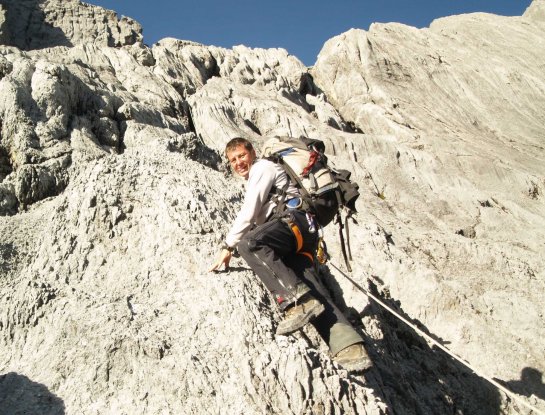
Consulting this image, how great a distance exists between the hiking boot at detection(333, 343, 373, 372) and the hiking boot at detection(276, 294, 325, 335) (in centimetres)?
46

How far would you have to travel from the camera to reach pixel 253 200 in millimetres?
5277

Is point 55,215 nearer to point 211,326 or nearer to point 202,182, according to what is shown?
point 202,182

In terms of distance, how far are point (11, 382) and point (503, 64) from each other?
45.0m

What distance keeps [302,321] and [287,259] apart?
0.84 metres

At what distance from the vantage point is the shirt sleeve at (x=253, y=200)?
5258 mm

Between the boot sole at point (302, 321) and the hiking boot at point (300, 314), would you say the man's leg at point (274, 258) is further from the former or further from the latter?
the boot sole at point (302, 321)

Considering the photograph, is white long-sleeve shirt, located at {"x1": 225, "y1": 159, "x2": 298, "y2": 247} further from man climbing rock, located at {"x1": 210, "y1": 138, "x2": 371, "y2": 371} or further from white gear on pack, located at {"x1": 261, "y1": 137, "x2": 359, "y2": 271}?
white gear on pack, located at {"x1": 261, "y1": 137, "x2": 359, "y2": 271}

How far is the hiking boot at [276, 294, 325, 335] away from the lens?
189 inches

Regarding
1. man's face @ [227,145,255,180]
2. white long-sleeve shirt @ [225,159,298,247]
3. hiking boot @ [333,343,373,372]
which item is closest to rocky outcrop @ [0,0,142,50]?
man's face @ [227,145,255,180]

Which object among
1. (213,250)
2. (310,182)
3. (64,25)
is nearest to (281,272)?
(310,182)

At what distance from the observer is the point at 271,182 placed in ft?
17.5

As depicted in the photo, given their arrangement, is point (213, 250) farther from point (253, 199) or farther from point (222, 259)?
point (253, 199)

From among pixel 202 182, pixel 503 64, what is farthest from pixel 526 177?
pixel 202 182

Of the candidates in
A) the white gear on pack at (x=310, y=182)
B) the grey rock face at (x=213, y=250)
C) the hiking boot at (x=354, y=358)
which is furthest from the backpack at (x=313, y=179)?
the hiking boot at (x=354, y=358)
